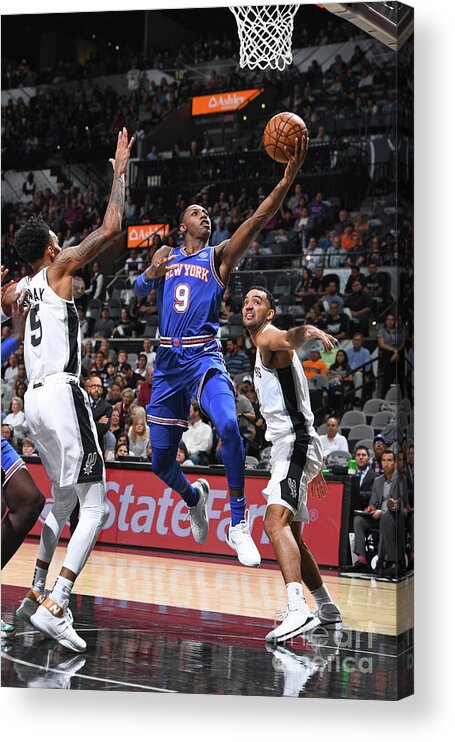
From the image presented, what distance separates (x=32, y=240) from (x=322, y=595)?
8.99 feet

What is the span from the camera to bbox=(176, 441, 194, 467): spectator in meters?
6.38

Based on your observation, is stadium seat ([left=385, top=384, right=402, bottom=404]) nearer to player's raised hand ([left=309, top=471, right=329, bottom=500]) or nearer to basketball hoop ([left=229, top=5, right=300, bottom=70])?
player's raised hand ([left=309, top=471, right=329, bottom=500])

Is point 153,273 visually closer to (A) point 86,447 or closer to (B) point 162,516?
(A) point 86,447

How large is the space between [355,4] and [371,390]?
224 cm

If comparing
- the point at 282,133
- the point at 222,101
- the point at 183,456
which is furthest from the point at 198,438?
the point at 222,101

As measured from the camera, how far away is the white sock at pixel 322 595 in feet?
19.5

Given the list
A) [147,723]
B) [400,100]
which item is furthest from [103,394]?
[400,100]

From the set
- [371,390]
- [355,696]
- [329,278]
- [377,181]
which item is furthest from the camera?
[329,278]

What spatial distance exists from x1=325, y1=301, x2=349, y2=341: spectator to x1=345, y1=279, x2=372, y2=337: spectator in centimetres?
8

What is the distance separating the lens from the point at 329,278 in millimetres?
6750

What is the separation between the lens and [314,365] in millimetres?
6594

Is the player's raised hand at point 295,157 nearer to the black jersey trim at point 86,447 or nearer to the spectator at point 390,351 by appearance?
the spectator at point 390,351

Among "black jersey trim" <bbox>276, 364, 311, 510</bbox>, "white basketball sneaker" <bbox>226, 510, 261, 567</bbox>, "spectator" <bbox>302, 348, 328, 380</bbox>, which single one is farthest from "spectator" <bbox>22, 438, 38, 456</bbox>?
"spectator" <bbox>302, 348, 328, 380</bbox>

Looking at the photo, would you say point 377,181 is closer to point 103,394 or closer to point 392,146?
point 392,146
